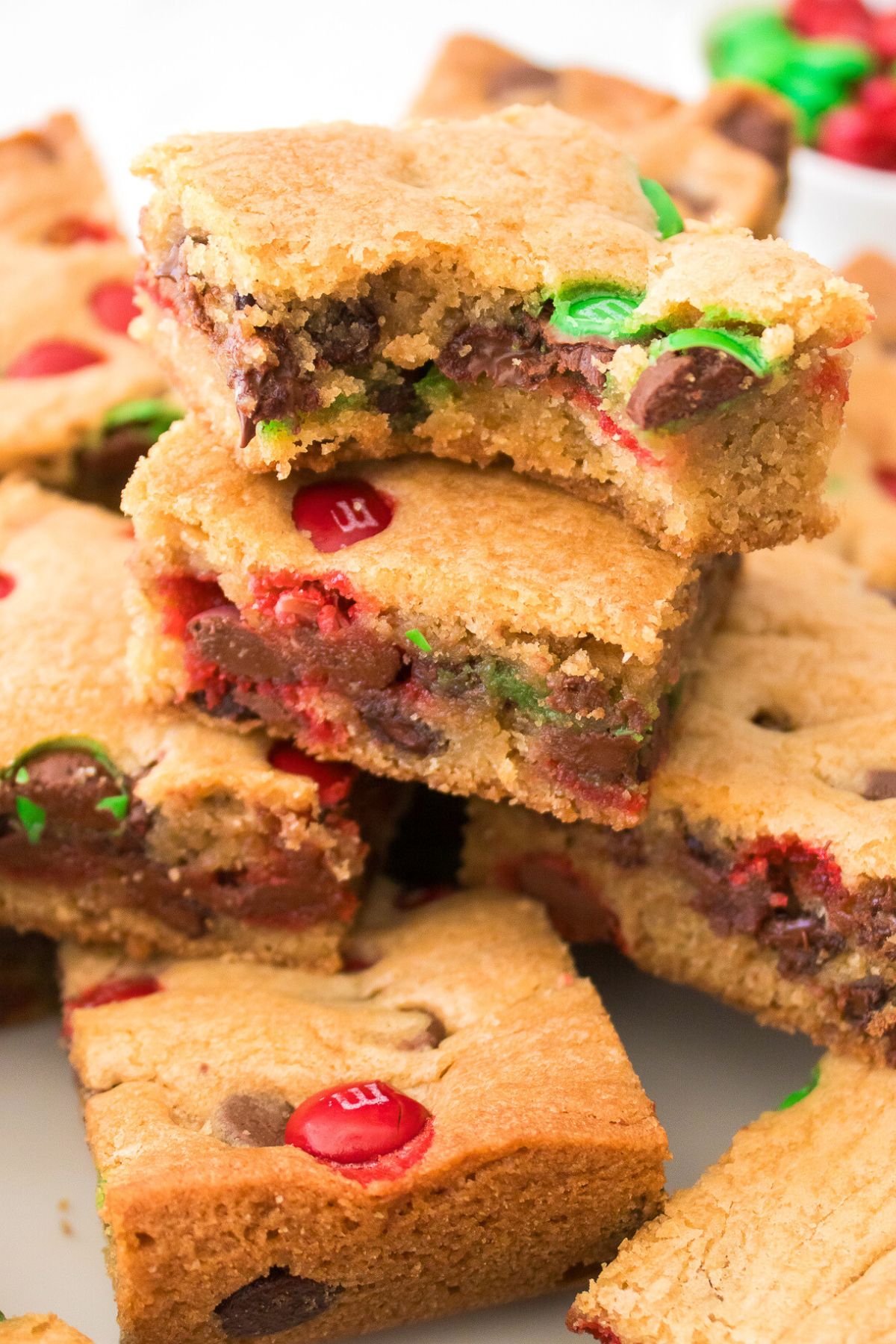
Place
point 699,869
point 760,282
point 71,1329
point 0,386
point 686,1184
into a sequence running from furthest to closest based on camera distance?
point 0,386 < point 699,869 < point 686,1184 < point 760,282 < point 71,1329

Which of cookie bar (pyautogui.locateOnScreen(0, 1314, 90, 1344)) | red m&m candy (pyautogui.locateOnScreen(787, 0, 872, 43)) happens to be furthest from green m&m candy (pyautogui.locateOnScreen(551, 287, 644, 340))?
red m&m candy (pyautogui.locateOnScreen(787, 0, 872, 43))

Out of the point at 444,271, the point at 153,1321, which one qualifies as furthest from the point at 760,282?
the point at 153,1321

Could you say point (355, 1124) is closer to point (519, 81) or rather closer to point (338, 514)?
point (338, 514)

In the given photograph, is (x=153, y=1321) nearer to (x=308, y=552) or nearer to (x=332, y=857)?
(x=332, y=857)

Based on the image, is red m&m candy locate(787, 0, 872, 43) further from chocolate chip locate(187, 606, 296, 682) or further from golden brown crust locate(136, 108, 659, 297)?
chocolate chip locate(187, 606, 296, 682)

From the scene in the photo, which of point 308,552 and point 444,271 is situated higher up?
point 444,271
